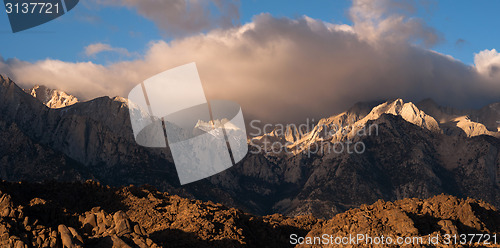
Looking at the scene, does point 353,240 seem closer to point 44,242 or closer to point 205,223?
point 205,223

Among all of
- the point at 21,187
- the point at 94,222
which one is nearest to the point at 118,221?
the point at 94,222

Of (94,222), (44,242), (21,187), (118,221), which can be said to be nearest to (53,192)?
(21,187)

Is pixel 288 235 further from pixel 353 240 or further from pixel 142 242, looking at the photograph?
pixel 142 242

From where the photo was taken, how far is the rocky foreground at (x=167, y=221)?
205ft

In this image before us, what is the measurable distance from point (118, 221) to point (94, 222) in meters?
7.85

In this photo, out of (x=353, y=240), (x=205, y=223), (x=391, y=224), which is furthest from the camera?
(x=205, y=223)

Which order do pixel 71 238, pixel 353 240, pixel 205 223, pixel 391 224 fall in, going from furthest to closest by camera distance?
pixel 205 223 < pixel 391 224 < pixel 353 240 < pixel 71 238

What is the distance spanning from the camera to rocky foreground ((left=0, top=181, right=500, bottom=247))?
205 feet

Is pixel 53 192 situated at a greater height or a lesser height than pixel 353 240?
greater

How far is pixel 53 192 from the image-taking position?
106 meters

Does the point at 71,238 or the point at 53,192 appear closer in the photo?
the point at 71,238

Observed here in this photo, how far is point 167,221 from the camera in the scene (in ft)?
300

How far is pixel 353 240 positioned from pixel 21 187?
6292 centimetres

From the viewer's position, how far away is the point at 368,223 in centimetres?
8025
